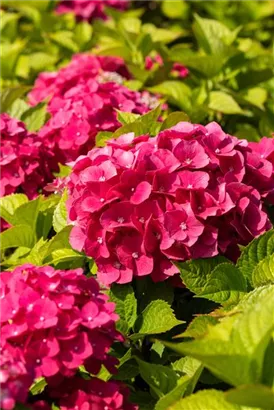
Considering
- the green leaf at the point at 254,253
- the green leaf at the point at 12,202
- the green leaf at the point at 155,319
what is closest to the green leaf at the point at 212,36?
the green leaf at the point at 12,202

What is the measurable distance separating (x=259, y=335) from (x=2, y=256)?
1293 mm

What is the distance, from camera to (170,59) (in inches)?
160

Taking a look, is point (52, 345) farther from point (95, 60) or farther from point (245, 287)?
point (95, 60)

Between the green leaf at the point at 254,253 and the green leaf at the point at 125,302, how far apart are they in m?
0.31

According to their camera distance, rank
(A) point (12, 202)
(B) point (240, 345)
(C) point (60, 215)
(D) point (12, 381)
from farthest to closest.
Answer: (A) point (12, 202)
(C) point (60, 215)
(B) point (240, 345)
(D) point (12, 381)

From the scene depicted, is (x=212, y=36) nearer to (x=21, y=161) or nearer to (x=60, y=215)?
(x=21, y=161)

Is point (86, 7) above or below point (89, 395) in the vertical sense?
below

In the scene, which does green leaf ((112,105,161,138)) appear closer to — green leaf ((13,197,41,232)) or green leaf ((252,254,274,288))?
green leaf ((13,197,41,232))

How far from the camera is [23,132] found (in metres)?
3.06

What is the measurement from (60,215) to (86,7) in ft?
10.2

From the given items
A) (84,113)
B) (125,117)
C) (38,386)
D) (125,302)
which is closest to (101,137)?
(125,117)

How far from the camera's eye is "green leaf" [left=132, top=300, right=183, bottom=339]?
2184 mm

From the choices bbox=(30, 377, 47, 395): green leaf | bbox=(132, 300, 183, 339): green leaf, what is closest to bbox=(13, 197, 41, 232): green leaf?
bbox=(132, 300, 183, 339): green leaf

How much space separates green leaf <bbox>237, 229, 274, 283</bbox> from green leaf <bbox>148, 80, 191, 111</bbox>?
1567 mm
